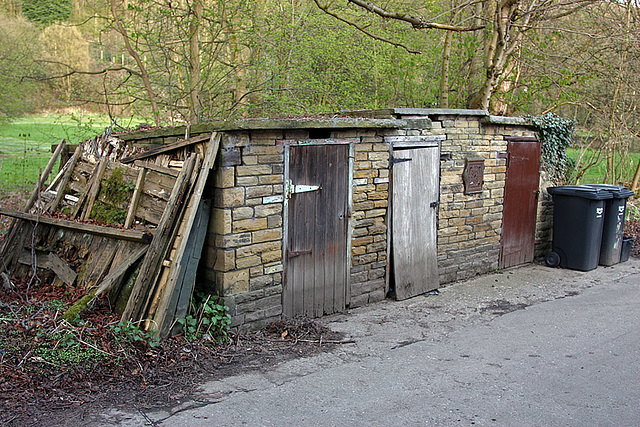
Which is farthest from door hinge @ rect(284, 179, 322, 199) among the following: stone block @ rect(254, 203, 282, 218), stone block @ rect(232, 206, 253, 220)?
stone block @ rect(232, 206, 253, 220)

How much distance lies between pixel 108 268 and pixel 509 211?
690cm

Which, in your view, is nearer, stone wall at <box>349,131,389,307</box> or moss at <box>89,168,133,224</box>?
moss at <box>89,168,133,224</box>

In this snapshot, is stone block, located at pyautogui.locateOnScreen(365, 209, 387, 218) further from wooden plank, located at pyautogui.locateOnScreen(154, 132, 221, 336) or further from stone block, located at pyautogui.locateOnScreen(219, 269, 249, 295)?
wooden plank, located at pyautogui.locateOnScreen(154, 132, 221, 336)

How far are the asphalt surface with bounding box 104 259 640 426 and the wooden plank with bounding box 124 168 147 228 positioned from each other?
2.01 m

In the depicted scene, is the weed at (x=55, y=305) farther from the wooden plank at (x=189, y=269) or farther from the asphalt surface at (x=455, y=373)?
the asphalt surface at (x=455, y=373)

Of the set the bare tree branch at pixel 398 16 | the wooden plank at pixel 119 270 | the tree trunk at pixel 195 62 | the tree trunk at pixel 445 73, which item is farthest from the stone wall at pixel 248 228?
the tree trunk at pixel 445 73

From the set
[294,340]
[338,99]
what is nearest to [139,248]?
[294,340]

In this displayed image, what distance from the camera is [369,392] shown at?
4.76m

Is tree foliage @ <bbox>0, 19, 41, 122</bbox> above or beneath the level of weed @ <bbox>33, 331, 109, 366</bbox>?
above

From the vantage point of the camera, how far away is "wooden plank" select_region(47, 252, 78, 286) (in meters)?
5.71

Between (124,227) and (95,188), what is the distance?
82 centimetres

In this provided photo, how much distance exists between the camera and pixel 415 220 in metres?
7.91

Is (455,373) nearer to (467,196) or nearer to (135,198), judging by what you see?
(135,198)

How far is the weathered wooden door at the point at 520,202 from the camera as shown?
9531 mm
